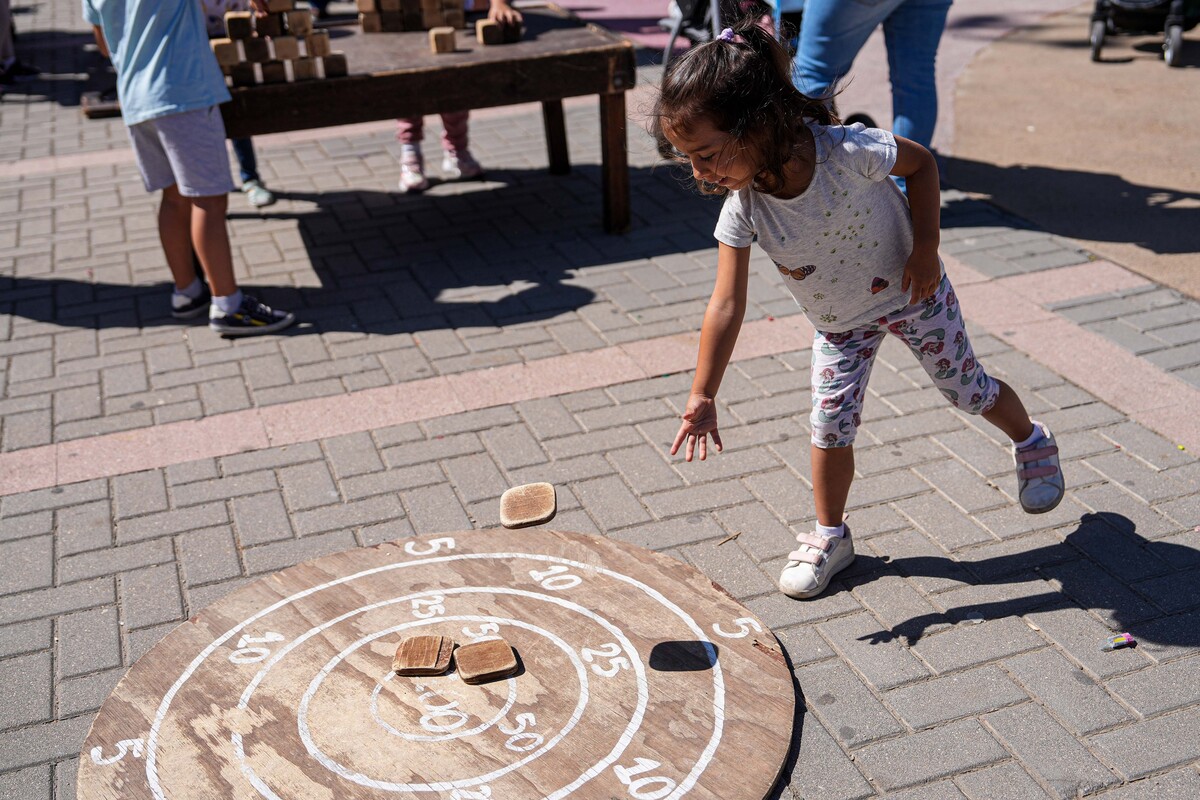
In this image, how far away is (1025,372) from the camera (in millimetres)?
4371

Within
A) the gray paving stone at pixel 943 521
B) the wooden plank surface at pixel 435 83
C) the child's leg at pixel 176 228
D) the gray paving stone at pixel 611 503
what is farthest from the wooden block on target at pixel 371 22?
the gray paving stone at pixel 943 521

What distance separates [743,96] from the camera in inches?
98.4

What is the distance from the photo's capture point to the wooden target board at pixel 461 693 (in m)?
2.56

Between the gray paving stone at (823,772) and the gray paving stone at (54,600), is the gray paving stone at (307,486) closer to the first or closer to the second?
the gray paving stone at (54,600)

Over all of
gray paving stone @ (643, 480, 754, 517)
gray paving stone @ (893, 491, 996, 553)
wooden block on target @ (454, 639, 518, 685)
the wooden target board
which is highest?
wooden block on target @ (454, 639, 518, 685)

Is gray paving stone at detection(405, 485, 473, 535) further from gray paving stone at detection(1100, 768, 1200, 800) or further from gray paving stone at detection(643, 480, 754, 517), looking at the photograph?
gray paving stone at detection(1100, 768, 1200, 800)

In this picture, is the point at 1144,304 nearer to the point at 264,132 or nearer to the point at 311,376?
the point at 311,376

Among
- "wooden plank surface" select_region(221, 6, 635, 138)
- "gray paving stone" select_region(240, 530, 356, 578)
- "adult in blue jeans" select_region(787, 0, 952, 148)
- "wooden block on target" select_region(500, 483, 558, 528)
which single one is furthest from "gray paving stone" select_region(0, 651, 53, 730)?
"adult in blue jeans" select_region(787, 0, 952, 148)

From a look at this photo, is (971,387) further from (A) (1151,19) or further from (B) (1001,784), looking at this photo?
(A) (1151,19)

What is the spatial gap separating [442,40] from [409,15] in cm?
82

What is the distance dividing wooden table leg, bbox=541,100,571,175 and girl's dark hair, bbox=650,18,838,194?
4.24m

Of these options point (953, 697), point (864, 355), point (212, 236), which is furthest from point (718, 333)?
point (212, 236)

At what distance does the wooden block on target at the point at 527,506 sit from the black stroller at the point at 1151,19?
757cm

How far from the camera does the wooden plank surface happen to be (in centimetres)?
522
